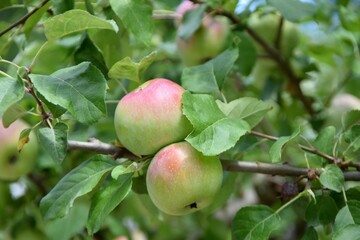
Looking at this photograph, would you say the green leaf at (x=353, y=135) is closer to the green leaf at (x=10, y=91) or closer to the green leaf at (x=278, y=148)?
the green leaf at (x=278, y=148)

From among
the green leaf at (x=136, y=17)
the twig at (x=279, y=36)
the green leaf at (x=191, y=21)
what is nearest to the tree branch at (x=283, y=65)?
the twig at (x=279, y=36)

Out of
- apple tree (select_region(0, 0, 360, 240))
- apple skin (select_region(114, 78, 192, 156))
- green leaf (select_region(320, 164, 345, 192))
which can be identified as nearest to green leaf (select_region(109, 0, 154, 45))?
apple tree (select_region(0, 0, 360, 240))

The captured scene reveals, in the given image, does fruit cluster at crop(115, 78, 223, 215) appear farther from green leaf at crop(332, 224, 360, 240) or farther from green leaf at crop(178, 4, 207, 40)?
green leaf at crop(178, 4, 207, 40)

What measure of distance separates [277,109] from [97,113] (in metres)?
0.98

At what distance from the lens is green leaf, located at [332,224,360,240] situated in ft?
2.43

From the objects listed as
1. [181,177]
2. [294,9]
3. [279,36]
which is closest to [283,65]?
[279,36]

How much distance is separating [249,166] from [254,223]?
0.08 meters

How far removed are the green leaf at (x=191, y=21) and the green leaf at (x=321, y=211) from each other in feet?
1.41

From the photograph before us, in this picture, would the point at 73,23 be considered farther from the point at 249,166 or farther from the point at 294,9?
the point at 294,9

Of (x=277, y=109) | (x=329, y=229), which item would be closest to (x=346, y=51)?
(x=277, y=109)

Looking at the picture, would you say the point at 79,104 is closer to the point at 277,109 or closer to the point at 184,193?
the point at 184,193

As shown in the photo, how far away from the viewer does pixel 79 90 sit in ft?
2.59

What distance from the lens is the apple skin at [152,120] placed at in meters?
0.80

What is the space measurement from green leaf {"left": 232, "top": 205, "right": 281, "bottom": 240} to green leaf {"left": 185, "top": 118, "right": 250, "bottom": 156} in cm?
14
